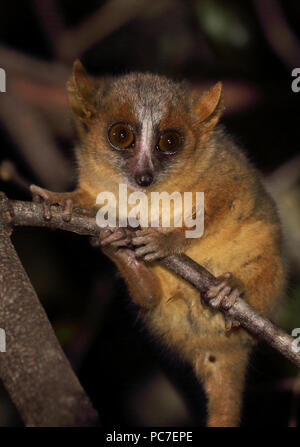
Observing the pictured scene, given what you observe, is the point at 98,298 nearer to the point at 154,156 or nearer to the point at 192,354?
the point at 192,354

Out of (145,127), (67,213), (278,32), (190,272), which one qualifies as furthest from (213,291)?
(278,32)

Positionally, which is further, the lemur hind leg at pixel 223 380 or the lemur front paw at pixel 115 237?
the lemur hind leg at pixel 223 380

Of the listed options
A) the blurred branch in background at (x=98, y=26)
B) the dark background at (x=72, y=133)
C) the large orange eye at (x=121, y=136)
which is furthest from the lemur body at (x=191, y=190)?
the blurred branch in background at (x=98, y=26)

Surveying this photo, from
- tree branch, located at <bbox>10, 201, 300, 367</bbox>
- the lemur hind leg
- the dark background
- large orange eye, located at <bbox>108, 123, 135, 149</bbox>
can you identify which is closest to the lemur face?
large orange eye, located at <bbox>108, 123, 135, 149</bbox>

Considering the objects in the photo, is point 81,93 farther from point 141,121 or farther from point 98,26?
point 98,26

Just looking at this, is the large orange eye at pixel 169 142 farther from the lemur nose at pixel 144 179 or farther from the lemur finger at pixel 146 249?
the lemur finger at pixel 146 249

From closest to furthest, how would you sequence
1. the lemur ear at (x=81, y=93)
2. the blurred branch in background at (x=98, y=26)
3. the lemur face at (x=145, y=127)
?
the lemur face at (x=145, y=127) < the lemur ear at (x=81, y=93) < the blurred branch in background at (x=98, y=26)

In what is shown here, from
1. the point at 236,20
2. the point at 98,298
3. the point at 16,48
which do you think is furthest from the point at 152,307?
the point at 16,48
